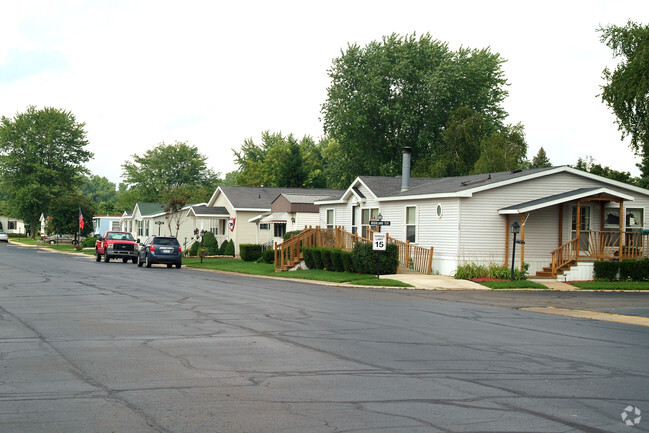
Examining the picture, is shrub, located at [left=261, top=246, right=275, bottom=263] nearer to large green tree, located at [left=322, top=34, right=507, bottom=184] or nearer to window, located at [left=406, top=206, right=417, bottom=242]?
window, located at [left=406, top=206, right=417, bottom=242]

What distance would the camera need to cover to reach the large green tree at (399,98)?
66.2 metres

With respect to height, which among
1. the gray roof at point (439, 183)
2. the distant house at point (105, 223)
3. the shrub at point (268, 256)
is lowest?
the shrub at point (268, 256)

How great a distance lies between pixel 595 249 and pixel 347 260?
10699 mm

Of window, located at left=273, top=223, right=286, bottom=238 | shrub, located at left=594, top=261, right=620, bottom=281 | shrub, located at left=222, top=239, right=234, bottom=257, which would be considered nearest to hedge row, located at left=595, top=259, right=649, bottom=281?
shrub, located at left=594, top=261, right=620, bottom=281

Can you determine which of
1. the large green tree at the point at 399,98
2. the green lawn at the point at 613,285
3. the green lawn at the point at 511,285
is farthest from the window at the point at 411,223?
the large green tree at the point at 399,98

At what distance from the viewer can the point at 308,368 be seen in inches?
398

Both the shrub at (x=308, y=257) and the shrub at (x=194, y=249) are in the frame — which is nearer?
the shrub at (x=308, y=257)

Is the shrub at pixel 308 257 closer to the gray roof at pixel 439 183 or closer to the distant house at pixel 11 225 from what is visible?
the gray roof at pixel 439 183

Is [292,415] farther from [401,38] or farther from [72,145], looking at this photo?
[72,145]

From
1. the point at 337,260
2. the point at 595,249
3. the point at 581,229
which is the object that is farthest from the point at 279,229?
the point at 595,249

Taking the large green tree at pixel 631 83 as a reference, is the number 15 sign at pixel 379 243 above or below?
below

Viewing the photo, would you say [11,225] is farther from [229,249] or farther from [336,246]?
[336,246]

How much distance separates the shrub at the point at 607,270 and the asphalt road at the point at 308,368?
514 inches

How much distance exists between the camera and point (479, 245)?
3164cm
